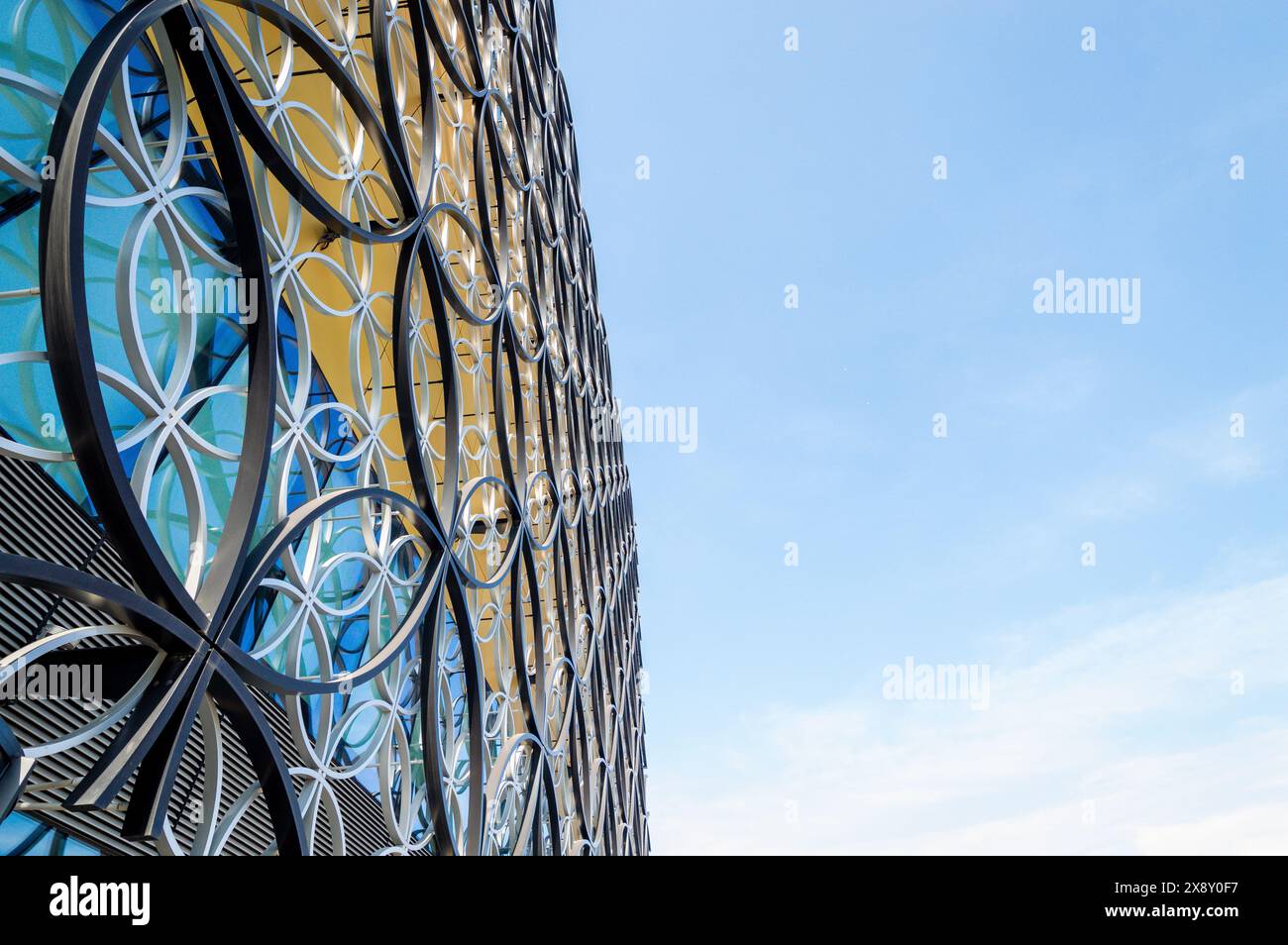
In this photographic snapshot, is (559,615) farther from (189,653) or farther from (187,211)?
(189,653)

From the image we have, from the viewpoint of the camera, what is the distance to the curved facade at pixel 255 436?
5215mm

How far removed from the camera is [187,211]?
1023 cm

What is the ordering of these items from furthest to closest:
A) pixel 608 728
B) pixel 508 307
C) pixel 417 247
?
pixel 608 728
pixel 508 307
pixel 417 247

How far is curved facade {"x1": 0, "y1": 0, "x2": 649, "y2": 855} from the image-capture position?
521cm

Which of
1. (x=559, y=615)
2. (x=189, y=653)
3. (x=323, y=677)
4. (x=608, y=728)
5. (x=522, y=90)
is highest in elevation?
(x=522, y=90)

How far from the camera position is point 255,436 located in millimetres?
6957

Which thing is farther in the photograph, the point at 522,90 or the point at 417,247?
the point at 522,90
